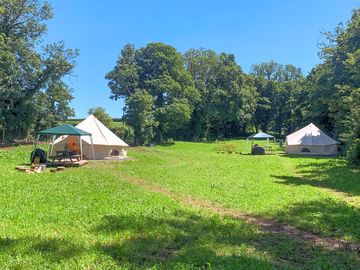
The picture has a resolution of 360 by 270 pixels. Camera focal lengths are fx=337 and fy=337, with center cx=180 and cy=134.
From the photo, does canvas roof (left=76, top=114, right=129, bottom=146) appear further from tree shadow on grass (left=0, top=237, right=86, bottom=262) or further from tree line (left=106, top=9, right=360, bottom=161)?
tree shadow on grass (left=0, top=237, right=86, bottom=262)

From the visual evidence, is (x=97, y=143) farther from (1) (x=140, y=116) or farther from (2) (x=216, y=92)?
(2) (x=216, y=92)

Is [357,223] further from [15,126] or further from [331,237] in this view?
[15,126]

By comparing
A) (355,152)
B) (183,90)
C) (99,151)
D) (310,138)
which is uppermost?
(183,90)

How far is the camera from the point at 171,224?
7.63 metres

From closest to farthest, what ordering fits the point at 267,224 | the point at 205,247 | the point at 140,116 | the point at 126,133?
Answer: the point at 205,247 → the point at 267,224 → the point at 140,116 → the point at 126,133

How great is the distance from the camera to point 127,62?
52.1 metres

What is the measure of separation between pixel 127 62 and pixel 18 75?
2354 centimetres

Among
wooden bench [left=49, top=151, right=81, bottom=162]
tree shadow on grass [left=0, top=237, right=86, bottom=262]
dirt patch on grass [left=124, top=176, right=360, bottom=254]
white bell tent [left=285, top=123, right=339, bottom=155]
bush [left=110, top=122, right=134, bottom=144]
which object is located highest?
bush [left=110, top=122, right=134, bottom=144]

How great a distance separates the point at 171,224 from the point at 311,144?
31501 mm

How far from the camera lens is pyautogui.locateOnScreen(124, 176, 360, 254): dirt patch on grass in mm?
6705

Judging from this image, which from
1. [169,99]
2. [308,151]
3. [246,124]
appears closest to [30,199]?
[308,151]

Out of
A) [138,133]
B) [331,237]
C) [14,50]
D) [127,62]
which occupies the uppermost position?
[127,62]

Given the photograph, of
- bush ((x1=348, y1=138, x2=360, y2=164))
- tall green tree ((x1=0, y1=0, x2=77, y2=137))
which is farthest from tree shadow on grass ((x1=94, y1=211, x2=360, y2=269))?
tall green tree ((x1=0, y1=0, x2=77, y2=137))

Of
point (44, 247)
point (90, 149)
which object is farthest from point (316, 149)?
point (44, 247)
